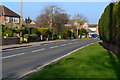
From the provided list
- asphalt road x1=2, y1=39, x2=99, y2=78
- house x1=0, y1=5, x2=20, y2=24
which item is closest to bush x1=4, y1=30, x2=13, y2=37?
house x1=0, y1=5, x2=20, y2=24

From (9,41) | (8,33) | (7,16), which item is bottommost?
(9,41)

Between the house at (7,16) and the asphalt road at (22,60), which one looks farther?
the house at (7,16)

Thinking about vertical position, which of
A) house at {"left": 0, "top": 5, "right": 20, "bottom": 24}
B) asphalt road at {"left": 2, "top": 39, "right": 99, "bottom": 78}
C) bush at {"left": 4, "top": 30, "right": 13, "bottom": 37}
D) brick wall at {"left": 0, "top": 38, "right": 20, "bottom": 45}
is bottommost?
asphalt road at {"left": 2, "top": 39, "right": 99, "bottom": 78}

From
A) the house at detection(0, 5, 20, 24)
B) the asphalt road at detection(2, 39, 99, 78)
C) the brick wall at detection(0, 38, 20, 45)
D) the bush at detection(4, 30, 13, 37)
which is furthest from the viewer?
the house at detection(0, 5, 20, 24)

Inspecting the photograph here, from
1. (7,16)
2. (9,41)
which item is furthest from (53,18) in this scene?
(9,41)

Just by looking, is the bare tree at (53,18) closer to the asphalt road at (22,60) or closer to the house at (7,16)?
the house at (7,16)

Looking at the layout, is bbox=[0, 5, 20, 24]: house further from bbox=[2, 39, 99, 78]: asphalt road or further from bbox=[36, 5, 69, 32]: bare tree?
bbox=[2, 39, 99, 78]: asphalt road

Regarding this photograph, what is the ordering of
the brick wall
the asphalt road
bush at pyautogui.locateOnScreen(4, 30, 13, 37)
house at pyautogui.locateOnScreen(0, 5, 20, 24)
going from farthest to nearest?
1. house at pyautogui.locateOnScreen(0, 5, 20, 24)
2. bush at pyautogui.locateOnScreen(4, 30, 13, 37)
3. the brick wall
4. the asphalt road

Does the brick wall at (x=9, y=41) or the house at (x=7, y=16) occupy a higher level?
the house at (x=7, y=16)

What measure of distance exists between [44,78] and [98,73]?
194 cm

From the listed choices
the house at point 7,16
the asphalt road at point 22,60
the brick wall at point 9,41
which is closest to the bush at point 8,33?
the brick wall at point 9,41

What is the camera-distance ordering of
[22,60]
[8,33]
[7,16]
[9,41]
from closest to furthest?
[22,60], [9,41], [8,33], [7,16]

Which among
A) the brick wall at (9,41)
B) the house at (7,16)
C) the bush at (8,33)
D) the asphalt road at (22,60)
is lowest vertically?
the asphalt road at (22,60)

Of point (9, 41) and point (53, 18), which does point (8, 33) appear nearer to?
point (9, 41)
